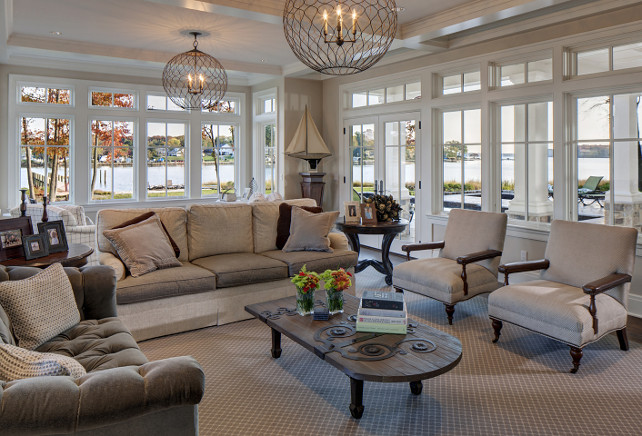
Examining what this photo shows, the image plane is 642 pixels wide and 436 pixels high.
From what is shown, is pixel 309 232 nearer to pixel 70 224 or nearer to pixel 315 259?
pixel 315 259

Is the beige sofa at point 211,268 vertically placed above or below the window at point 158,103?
below

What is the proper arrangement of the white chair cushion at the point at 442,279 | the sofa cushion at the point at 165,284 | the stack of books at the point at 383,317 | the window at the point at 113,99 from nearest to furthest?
the stack of books at the point at 383,317 → the sofa cushion at the point at 165,284 → the white chair cushion at the point at 442,279 → the window at the point at 113,99

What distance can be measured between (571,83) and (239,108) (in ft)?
18.5

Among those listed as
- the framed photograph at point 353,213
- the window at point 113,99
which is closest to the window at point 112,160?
the window at point 113,99

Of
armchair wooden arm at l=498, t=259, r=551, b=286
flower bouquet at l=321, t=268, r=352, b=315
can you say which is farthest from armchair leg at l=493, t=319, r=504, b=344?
flower bouquet at l=321, t=268, r=352, b=315

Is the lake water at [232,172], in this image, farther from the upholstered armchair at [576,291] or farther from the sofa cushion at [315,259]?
the sofa cushion at [315,259]

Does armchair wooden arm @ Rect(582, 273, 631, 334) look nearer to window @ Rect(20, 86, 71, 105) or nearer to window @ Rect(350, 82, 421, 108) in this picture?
window @ Rect(350, 82, 421, 108)

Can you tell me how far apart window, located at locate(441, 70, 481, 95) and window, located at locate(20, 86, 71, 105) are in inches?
211

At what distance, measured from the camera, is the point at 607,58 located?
438cm

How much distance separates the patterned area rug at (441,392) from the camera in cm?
245

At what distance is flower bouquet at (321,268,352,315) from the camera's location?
3.04 metres

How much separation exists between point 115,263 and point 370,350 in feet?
7.08

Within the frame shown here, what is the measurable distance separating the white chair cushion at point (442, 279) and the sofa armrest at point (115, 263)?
2297 millimetres

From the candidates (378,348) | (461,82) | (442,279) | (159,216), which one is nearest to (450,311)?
(442,279)
